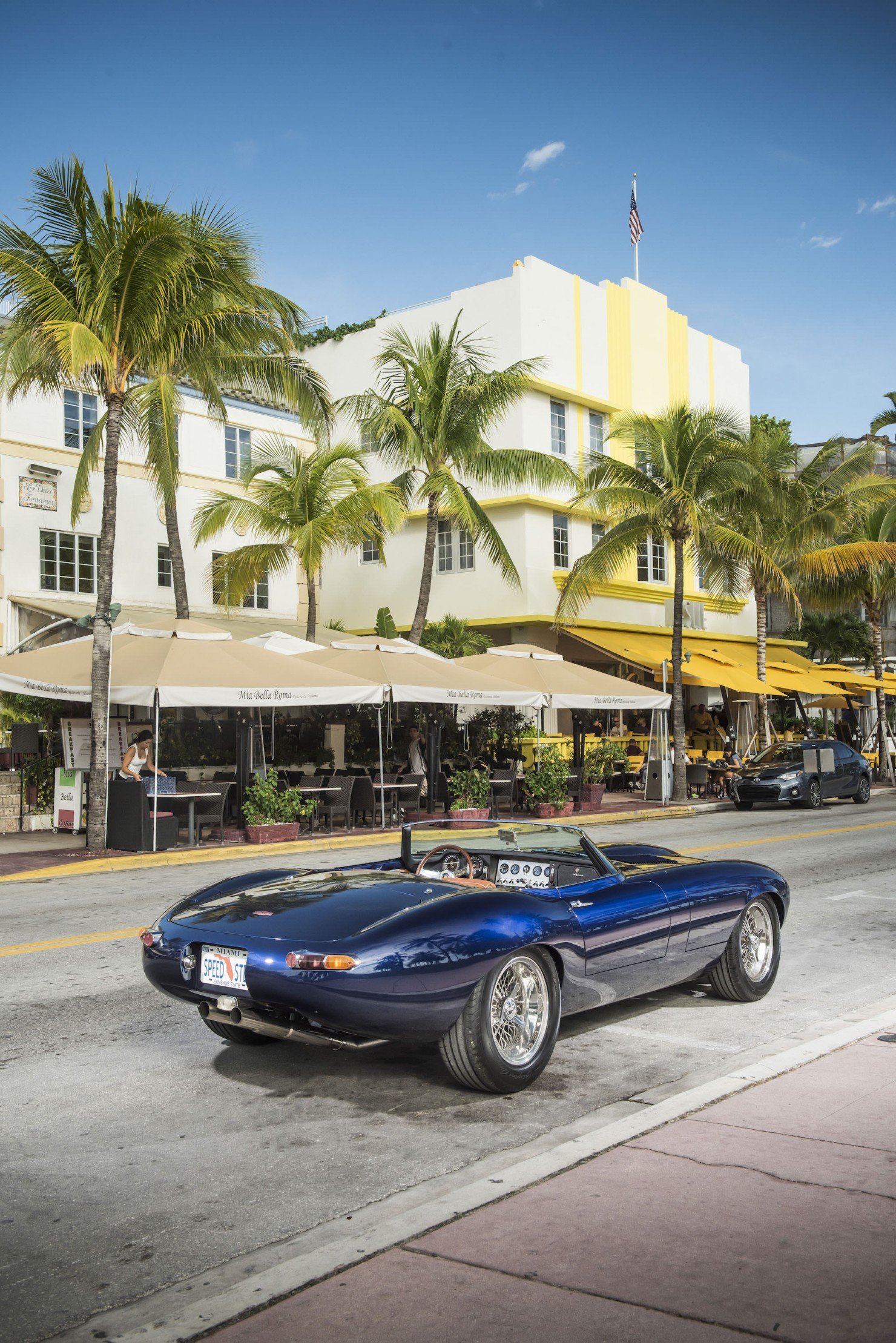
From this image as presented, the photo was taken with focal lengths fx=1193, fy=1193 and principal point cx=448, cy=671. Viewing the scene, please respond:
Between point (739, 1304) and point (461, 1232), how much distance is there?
35.2 inches

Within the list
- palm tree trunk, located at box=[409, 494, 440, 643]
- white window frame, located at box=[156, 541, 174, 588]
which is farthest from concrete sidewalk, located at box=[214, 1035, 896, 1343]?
white window frame, located at box=[156, 541, 174, 588]

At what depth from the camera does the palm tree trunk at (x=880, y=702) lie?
1422 inches

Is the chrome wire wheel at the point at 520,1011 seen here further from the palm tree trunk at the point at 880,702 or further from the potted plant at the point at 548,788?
the palm tree trunk at the point at 880,702

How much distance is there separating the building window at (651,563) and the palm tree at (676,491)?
28.9 feet

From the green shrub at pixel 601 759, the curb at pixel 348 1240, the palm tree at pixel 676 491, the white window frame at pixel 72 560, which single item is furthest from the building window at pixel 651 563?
the curb at pixel 348 1240

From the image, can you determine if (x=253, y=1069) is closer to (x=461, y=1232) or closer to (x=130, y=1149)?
(x=130, y=1149)

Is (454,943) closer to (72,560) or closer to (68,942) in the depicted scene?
(68,942)

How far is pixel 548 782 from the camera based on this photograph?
76.4 feet

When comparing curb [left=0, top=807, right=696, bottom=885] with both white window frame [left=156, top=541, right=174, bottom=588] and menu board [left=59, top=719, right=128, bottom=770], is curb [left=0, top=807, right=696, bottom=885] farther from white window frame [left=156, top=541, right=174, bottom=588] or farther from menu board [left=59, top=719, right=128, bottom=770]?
white window frame [left=156, top=541, right=174, bottom=588]

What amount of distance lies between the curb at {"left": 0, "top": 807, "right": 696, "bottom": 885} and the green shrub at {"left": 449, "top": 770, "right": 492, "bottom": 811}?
103 inches

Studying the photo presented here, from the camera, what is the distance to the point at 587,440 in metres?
35.7

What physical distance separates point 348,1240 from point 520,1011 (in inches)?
70.3

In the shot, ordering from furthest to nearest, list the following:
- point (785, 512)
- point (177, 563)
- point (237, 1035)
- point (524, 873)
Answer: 1. point (785, 512)
2. point (177, 563)
3. point (524, 873)
4. point (237, 1035)

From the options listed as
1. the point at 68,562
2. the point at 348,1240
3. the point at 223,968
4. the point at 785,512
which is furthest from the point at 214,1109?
the point at 785,512
